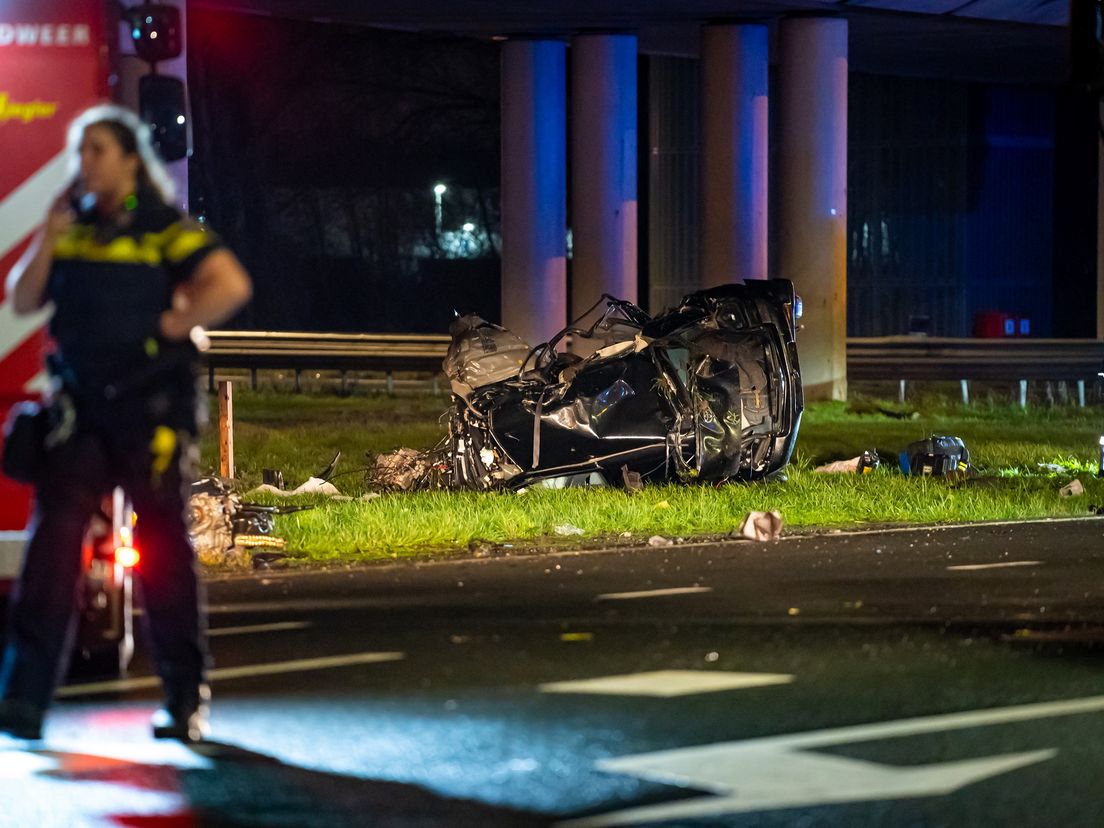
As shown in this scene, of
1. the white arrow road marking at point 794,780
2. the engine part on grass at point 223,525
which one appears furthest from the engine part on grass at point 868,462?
the white arrow road marking at point 794,780

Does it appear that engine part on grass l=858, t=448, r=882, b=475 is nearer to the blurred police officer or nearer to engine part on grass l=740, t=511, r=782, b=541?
engine part on grass l=740, t=511, r=782, b=541

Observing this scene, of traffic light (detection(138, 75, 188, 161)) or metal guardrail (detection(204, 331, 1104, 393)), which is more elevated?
traffic light (detection(138, 75, 188, 161))

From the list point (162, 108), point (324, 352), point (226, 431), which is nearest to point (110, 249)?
point (162, 108)

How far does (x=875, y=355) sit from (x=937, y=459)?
41.0 ft

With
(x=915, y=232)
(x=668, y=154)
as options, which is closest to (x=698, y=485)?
(x=668, y=154)

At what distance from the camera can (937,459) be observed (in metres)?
17.0

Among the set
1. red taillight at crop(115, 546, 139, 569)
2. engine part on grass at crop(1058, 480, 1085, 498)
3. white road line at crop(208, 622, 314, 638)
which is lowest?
engine part on grass at crop(1058, 480, 1085, 498)

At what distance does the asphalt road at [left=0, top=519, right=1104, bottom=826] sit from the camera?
5.89m

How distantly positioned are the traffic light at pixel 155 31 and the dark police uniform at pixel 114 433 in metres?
2.30

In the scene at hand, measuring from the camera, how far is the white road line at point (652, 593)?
10.4 meters

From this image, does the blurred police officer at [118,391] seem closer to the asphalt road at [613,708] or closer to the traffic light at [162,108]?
the asphalt road at [613,708]

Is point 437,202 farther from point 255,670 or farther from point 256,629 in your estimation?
point 255,670

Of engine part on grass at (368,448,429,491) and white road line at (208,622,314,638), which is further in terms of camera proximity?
engine part on grass at (368,448,429,491)

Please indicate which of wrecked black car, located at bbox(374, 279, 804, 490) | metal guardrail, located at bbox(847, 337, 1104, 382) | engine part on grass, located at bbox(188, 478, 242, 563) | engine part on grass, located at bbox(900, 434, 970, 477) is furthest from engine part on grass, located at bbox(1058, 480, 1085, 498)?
metal guardrail, located at bbox(847, 337, 1104, 382)
